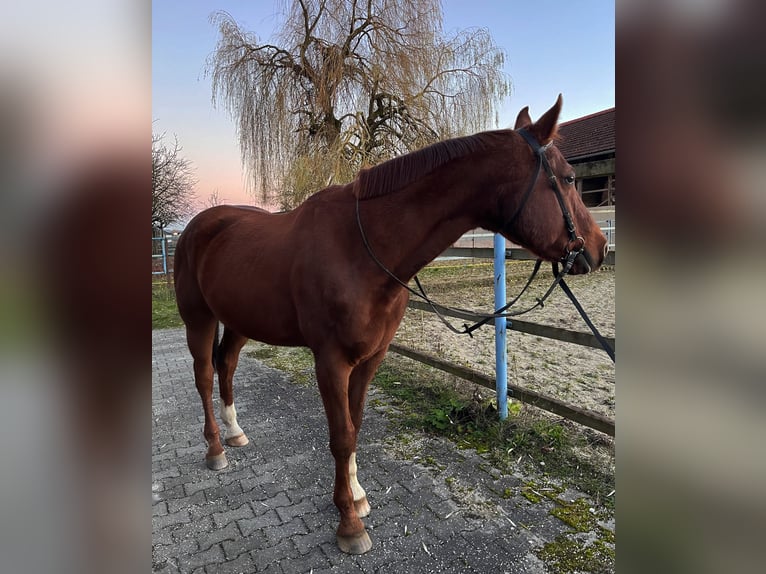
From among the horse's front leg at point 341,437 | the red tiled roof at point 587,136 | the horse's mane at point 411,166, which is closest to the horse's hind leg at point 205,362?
the horse's front leg at point 341,437

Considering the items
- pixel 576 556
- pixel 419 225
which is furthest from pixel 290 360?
pixel 576 556

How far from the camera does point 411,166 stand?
1957 mm

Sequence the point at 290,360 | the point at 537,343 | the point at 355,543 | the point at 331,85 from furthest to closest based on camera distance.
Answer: the point at 331,85, the point at 537,343, the point at 290,360, the point at 355,543

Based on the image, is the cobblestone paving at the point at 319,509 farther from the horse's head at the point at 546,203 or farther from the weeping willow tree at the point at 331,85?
the weeping willow tree at the point at 331,85

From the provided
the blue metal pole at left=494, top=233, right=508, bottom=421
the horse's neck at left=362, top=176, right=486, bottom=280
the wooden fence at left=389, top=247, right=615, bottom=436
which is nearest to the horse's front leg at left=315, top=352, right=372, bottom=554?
the horse's neck at left=362, top=176, right=486, bottom=280

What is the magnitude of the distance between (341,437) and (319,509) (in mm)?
513

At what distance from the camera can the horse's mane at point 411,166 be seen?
1857 millimetres

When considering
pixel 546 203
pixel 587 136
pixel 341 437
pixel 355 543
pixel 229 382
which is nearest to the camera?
pixel 546 203

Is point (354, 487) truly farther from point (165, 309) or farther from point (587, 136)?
point (587, 136)

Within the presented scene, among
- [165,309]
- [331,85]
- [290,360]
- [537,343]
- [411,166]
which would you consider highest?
[331,85]

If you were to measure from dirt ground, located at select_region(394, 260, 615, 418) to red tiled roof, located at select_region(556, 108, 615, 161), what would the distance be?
6.13 m

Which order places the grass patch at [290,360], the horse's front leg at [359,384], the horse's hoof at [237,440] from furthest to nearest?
the grass patch at [290,360]
the horse's hoof at [237,440]
the horse's front leg at [359,384]
